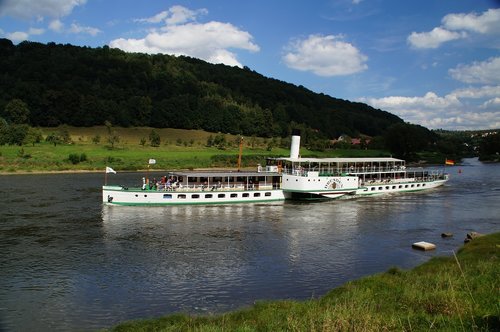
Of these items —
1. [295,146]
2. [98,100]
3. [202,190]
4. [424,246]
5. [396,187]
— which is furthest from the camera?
[98,100]

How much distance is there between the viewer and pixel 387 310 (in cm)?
1509

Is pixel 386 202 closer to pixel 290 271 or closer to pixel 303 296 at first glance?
pixel 290 271

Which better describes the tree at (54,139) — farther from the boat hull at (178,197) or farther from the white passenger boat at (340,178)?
the white passenger boat at (340,178)

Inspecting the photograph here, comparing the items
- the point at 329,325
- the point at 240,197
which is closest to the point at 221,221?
the point at 240,197

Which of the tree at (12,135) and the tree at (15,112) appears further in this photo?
the tree at (15,112)

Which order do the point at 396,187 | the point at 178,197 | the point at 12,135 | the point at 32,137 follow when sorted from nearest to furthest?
the point at 178,197 < the point at 396,187 < the point at 12,135 < the point at 32,137

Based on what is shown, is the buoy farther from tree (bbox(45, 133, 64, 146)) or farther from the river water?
tree (bbox(45, 133, 64, 146))

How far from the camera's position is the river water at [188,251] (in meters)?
22.9

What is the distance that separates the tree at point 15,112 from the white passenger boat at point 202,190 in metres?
101

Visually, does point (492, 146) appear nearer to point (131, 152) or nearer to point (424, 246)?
point (131, 152)

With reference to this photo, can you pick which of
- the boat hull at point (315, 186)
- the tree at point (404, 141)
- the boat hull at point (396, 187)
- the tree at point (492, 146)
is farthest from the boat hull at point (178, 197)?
the tree at point (492, 146)

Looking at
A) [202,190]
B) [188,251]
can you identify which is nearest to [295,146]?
[202,190]

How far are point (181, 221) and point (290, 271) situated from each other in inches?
718

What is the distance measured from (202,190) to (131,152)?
69496mm
